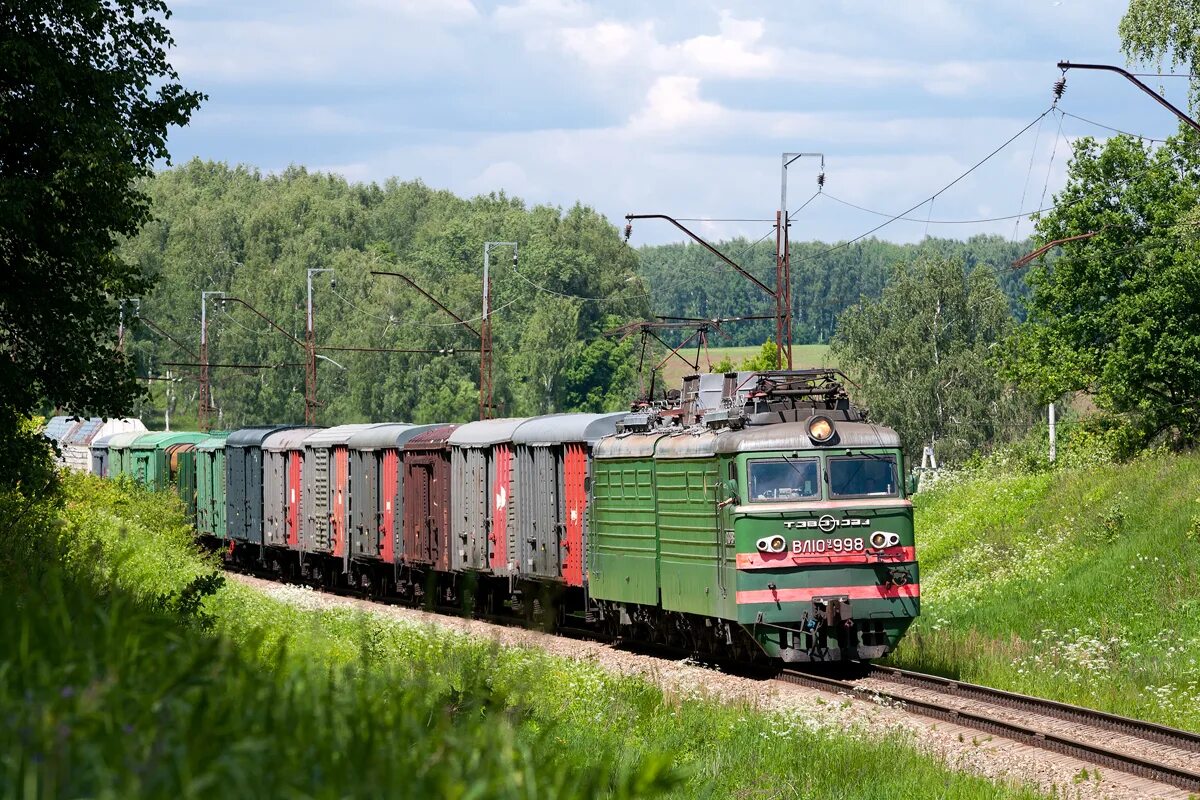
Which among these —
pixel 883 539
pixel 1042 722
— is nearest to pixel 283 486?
pixel 883 539

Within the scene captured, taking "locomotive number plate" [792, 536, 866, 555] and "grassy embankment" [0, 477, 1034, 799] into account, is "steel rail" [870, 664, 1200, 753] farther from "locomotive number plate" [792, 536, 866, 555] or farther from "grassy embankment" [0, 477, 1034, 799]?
"grassy embankment" [0, 477, 1034, 799]

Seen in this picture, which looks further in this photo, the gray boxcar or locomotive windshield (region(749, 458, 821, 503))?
the gray boxcar

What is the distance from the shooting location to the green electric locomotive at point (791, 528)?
19125mm

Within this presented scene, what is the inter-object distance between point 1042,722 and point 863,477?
13.3ft

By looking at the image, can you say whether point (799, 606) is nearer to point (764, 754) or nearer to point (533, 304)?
point (764, 754)

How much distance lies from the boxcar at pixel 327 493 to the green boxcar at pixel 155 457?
473 inches

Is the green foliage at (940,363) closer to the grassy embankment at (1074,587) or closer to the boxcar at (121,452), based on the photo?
the boxcar at (121,452)

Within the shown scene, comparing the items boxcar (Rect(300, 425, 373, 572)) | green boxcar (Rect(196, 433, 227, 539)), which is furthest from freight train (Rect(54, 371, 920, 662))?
green boxcar (Rect(196, 433, 227, 539))

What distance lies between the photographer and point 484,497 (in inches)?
1144

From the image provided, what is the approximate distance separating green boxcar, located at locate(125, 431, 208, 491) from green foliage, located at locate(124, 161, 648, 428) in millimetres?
38849

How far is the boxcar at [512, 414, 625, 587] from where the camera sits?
2472cm

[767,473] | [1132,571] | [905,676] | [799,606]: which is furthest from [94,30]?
[1132,571]

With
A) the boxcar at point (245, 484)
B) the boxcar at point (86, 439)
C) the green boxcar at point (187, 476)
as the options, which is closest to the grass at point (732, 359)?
the boxcar at point (86, 439)

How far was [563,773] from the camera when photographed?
18.0 feet
